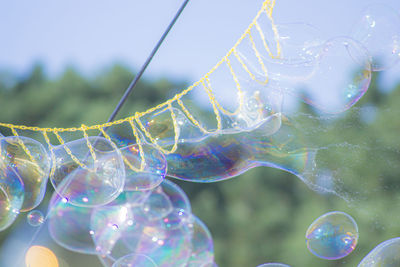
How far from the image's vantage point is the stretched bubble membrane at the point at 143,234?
120 inches

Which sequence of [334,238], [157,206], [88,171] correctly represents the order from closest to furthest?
[88,171]
[334,238]
[157,206]

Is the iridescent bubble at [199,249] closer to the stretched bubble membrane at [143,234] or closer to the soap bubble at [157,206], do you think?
the stretched bubble membrane at [143,234]

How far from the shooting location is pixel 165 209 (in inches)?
130

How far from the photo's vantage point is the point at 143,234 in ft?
10.4

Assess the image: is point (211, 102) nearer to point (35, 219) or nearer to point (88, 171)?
point (88, 171)

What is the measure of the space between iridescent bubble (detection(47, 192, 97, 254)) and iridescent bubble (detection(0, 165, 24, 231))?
35 centimetres

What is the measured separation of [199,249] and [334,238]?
38.3 inches

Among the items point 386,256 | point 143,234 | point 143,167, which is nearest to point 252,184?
point 143,234

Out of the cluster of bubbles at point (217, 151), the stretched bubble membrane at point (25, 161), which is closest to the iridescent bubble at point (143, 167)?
the cluster of bubbles at point (217, 151)

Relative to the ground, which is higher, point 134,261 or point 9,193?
point 9,193

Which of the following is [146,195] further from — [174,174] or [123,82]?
[123,82]

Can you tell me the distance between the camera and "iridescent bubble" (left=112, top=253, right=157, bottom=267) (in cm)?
297

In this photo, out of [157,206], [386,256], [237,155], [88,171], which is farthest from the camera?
[157,206]

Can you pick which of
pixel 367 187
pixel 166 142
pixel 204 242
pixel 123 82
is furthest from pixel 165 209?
pixel 123 82
